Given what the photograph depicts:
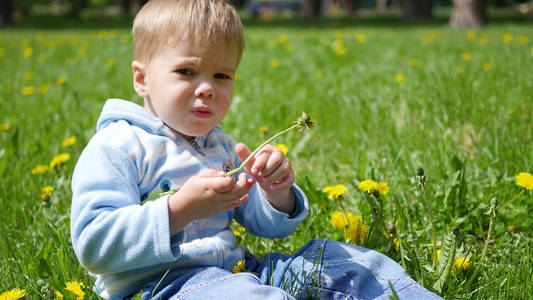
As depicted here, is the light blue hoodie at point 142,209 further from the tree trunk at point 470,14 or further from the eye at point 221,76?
the tree trunk at point 470,14

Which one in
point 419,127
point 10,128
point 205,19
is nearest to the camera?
point 205,19

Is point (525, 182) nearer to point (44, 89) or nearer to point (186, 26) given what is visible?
point (186, 26)

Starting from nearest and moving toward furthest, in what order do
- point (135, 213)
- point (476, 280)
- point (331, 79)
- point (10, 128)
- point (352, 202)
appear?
1. point (135, 213)
2. point (476, 280)
3. point (352, 202)
4. point (10, 128)
5. point (331, 79)

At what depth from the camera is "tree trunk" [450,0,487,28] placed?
10180mm

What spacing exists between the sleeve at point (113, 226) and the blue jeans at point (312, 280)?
11cm

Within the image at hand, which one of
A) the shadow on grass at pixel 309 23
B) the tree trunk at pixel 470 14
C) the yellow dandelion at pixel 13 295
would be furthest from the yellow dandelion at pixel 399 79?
the shadow on grass at pixel 309 23

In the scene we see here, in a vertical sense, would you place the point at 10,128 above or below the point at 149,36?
below

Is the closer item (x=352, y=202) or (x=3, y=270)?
(x=3, y=270)

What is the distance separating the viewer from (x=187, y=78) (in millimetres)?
1396

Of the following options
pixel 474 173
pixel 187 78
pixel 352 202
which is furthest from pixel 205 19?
pixel 474 173

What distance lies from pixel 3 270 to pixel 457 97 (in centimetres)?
269

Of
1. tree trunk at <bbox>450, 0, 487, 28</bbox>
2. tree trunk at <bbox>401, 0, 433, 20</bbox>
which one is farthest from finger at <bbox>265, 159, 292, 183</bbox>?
tree trunk at <bbox>401, 0, 433, 20</bbox>

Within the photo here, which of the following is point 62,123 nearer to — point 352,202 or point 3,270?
point 3,270

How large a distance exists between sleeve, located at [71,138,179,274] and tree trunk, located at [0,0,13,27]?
15.2 meters
